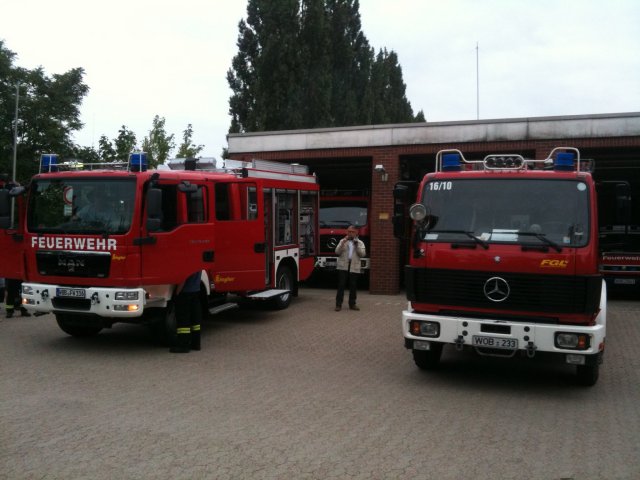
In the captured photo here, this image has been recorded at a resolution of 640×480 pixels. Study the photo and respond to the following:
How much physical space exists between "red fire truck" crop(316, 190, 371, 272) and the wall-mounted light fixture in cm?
203

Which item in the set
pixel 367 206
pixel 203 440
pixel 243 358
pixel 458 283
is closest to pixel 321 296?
pixel 367 206

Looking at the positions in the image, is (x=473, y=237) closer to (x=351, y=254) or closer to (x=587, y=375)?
(x=587, y=375)

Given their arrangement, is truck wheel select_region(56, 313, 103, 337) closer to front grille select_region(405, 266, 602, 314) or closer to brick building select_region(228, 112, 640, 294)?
front grille select_region(405, 266, 602, 314)

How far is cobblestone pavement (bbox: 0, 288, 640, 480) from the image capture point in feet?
17.3

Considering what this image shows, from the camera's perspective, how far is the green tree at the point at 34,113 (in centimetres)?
2931

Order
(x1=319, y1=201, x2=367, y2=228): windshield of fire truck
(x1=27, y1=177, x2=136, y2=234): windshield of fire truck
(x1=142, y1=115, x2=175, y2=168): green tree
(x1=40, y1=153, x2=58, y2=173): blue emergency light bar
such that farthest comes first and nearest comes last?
(x1=142, y1=115, x2=175, y2=168): green tree < (x1=319, y1=201, x2=367, y2=228): windshield of fire truck < (x1=40, y1=153, x2=58, y2=173): blue emergency light bar < (x1=27, y1=177, x2=136, y2=234): windshield of fire truck

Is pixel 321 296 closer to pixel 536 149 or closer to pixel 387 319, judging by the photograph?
pixel 387 319

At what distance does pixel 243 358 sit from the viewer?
9.51 metres

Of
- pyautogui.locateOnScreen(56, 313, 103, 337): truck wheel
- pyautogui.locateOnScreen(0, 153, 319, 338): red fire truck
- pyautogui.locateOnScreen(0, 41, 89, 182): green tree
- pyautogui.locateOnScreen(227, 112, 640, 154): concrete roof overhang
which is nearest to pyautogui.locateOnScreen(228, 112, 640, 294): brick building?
pyautogui.locateOnScreen(227, 112, 640, 154): concrete roof overhang

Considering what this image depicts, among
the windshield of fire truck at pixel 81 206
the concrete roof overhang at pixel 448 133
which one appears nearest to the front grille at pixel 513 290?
the windshield of fire truck at pixel 81 206

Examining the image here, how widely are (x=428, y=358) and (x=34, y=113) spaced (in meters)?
25.9

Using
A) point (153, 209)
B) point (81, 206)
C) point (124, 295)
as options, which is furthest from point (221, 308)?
point (81, 206)

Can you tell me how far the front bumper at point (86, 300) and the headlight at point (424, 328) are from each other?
12.5ft

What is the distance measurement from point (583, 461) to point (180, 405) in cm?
389
